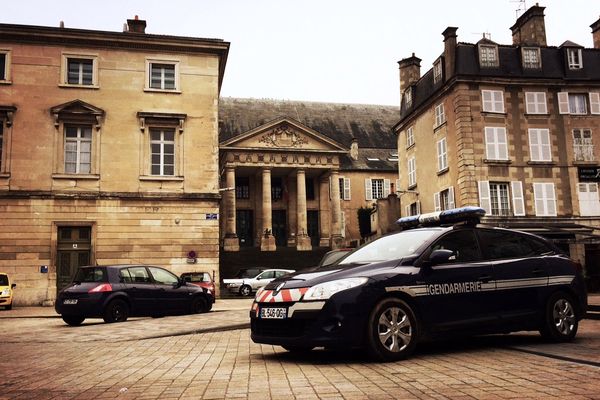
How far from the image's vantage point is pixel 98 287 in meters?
13.8

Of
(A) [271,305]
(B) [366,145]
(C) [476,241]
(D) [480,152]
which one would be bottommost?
(A) [271,305]

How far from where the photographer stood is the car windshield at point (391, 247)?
22.4 ft

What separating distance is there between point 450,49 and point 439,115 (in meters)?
3.76

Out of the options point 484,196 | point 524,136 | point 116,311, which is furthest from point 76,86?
point 524,136

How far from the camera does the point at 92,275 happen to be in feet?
46.7

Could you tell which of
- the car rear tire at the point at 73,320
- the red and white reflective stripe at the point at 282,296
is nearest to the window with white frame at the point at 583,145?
the car rear tire at the point at 73,320

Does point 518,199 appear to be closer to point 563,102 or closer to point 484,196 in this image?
point 484,196

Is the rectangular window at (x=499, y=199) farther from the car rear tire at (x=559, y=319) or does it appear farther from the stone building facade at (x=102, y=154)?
the car rear tire at (x=559, y=319)

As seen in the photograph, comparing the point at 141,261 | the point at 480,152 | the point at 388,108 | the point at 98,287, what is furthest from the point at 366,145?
the point at 98,287

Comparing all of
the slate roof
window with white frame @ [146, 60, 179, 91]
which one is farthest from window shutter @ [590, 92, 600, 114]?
Answer: the slate roof


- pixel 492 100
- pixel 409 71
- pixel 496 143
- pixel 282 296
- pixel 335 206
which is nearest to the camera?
pixel 282 296

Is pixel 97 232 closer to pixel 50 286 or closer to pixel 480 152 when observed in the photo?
pixel 50 286

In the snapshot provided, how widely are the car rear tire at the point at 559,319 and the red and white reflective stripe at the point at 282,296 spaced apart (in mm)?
3404

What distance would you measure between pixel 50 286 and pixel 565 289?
72.1 ft
